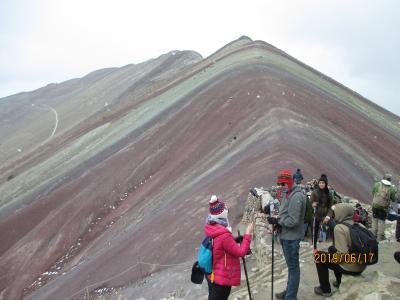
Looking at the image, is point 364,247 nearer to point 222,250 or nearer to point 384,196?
point 222,250

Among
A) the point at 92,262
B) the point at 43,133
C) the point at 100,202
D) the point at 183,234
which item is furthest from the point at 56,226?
the point at 43,133

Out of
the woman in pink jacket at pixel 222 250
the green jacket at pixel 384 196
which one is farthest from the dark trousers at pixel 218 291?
the green jacket at pixel 384 196

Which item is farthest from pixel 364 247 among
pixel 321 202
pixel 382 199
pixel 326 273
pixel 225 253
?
pixel 382 199

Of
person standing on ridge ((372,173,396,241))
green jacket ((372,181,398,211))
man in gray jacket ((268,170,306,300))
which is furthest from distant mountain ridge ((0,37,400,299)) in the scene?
man in gray jacket ((268,170,306,300))

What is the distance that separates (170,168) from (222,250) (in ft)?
72.9

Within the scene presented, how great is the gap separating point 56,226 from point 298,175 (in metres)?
19.4

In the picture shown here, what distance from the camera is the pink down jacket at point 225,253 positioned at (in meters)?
6.30

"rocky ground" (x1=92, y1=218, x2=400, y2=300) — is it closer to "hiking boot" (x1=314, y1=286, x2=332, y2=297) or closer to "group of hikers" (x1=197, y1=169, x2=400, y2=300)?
"hiking boot" (x1=314, y1=286, x2=332, y2=297)

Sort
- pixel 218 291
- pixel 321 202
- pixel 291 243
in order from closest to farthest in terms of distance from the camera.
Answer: pixel 218 291 → pixel 291 243 → pixel 321 202

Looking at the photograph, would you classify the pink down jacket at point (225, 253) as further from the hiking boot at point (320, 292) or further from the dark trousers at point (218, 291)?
the hiking boot at point (320, 292)

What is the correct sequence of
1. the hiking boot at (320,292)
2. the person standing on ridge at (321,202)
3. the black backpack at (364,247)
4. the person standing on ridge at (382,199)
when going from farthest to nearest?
the person standing on ridge at (382,199), the person standing on ridge at (321,202), the hiking boot at (320,292), the black backpack at (364,247)

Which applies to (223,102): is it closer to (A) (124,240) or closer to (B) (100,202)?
(B) (100,202)

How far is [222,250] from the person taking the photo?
6.38 meters

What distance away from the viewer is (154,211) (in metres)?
23.0
